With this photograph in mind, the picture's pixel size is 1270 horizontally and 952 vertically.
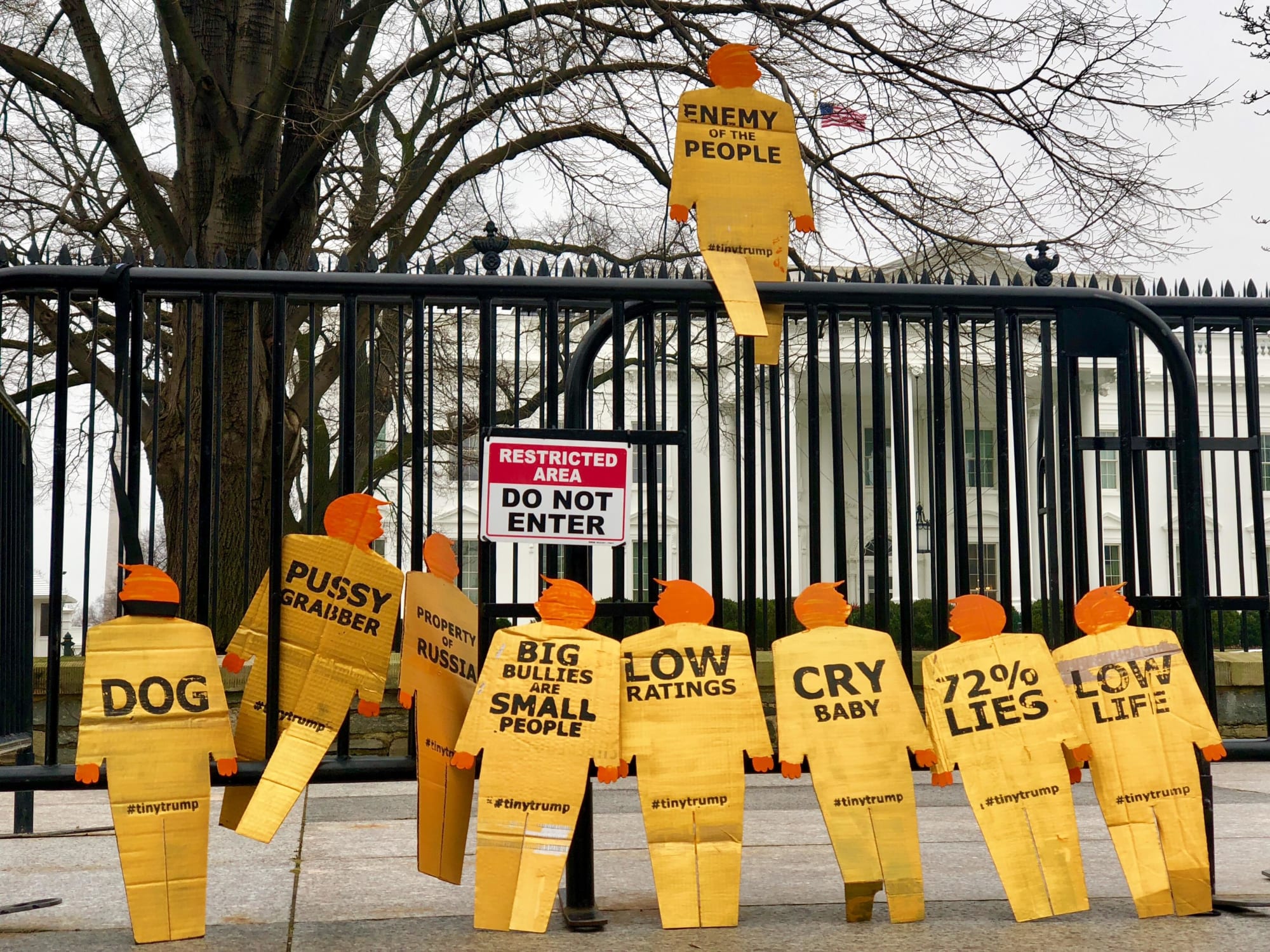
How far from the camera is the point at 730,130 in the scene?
380 cm

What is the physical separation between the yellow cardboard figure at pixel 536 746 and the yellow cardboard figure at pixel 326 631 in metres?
0.39

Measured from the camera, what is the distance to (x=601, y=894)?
4.05 meters

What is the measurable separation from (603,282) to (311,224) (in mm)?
8508

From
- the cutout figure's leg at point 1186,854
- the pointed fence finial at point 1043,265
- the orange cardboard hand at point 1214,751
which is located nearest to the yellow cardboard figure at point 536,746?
the cutout figure's leg at point 1186,854

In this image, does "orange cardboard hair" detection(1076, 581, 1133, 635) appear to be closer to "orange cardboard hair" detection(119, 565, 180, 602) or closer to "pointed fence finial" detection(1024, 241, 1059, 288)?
"pointed fence finial" detection(1024, 241, 1059, 288)

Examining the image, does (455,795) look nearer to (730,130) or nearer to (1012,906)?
(1012,906)

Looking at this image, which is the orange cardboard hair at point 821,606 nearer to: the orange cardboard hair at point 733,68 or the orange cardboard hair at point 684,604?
the orange cardboard hair at point 684,604

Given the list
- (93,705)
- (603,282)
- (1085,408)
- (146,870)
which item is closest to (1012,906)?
(603,282)

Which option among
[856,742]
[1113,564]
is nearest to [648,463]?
[856,742]

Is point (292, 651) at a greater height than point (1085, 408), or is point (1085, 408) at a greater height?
point (1085, 408)

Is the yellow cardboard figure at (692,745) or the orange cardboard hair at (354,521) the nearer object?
the yellow cardboard figure at (692,745)

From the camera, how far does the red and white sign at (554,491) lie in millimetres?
3508

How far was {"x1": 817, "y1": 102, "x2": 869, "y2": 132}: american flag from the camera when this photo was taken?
1105 cm

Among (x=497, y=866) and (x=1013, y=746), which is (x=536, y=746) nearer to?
(x=497, y=866)
